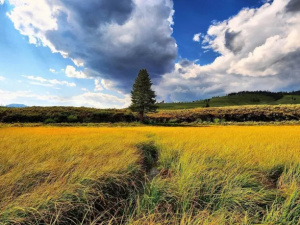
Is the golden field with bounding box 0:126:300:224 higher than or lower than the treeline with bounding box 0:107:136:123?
lower

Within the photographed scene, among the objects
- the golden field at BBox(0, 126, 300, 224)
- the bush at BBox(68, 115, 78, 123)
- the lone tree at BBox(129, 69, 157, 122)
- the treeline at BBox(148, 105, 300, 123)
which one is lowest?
the treeline at BBox(148, 105, 300, 123)

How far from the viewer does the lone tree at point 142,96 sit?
43.2 m

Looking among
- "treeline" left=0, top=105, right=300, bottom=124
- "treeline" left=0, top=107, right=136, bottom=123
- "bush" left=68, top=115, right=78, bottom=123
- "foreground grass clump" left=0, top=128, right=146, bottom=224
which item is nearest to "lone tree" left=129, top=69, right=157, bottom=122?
"treeline" left=0, top=105, right=300, bottom=124

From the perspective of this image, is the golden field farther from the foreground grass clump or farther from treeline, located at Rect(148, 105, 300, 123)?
treeline, located at Rect(148, 105, 300, 123)

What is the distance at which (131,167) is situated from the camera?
19.8ft

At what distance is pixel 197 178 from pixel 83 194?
285 cm

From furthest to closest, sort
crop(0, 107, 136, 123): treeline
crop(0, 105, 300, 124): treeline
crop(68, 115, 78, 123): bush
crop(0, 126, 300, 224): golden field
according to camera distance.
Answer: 1. crop(68, 115, 78, 123): bush
2. crop(0, 105, 300, 124): treeline
3. crop(0, 107, 136, 123): treeline
4. crop(0, 126, 300, 224): golden field

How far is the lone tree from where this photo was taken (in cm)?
4322

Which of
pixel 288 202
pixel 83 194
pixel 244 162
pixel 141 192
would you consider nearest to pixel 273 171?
pixel 244 162

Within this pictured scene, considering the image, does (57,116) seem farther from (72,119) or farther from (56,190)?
(56,190)

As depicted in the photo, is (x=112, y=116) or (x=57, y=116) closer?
(x=57, y=116)

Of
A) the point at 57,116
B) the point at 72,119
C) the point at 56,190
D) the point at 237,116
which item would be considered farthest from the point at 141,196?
the point at 237,116

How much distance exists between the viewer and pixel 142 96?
43.2 metres

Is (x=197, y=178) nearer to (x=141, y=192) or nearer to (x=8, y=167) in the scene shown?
(x=141, y=192)
